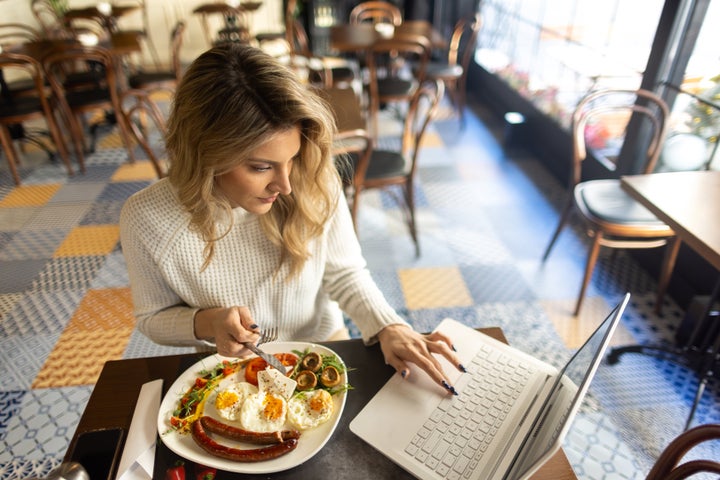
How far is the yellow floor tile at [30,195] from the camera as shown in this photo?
3.28m

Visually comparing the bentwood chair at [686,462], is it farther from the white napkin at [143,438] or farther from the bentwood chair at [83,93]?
the bentwood chair at [83,93]

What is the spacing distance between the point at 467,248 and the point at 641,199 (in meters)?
1.23

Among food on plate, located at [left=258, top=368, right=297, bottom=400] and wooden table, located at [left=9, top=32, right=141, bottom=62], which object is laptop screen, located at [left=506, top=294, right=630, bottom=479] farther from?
wooden table, located at [left=9, top=32, right=141, bottom=62]

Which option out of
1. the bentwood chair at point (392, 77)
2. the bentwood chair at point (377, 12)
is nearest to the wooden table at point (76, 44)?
the bentwood chair at point (392, 77)

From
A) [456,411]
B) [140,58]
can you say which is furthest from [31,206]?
[140,58]

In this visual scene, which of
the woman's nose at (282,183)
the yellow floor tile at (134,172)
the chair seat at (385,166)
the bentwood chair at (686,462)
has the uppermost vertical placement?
the woman's nose at (282,183)

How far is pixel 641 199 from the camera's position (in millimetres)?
1585

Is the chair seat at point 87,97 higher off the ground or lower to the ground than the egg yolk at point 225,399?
lower

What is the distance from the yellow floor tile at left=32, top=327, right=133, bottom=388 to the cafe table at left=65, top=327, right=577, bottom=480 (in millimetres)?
1254

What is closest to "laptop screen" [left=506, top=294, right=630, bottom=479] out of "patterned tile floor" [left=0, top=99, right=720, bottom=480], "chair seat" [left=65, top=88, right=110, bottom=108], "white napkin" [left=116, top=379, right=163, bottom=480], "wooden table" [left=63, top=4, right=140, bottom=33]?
"white napkin" [left=116, top=379, right=163, bottom=480]

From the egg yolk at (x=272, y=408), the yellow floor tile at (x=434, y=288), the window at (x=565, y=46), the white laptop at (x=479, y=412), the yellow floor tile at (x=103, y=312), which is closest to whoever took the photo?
the white laptop at (x=479, y=412)

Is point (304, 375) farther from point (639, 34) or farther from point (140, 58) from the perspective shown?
point (140, 58)

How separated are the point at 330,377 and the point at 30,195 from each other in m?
3.56

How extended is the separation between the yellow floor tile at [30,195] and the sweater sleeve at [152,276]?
2888mm
